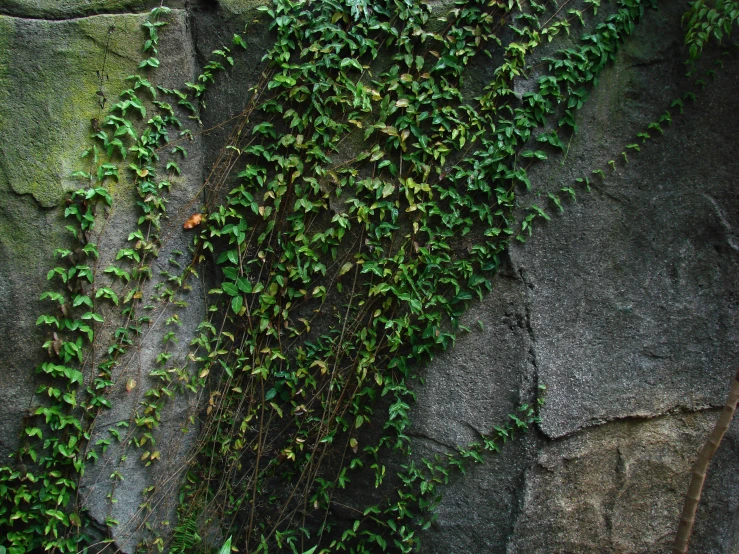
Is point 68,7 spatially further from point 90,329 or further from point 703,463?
point 703,463

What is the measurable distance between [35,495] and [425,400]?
177 centimetres

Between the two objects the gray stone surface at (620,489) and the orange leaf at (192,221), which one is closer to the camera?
the gray stone surface at (620,489)

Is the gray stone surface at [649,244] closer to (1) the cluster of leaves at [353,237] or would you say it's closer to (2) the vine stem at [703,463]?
(1) the cluster of leaves at [353,237]

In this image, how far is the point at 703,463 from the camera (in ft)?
6.55

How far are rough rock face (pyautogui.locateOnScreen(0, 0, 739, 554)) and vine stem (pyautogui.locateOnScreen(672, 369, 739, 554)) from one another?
0.63 m

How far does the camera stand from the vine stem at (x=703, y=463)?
1953 mm

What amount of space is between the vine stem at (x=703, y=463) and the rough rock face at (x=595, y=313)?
0.63 meters

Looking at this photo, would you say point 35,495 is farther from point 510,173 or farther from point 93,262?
point 510,173

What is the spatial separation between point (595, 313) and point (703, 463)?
824 millimetres

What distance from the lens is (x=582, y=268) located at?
2.66 metres

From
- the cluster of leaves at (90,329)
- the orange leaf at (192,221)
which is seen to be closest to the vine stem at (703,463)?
the cluster of leaves at (90,329)

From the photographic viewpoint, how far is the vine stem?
1.95 m

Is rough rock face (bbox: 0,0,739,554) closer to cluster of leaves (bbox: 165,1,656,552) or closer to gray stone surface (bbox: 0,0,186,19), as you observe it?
gray stone surface (bbox: 0,0,186,19)

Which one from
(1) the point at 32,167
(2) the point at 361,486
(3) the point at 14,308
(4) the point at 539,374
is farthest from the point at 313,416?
(1) the point at 32,167
